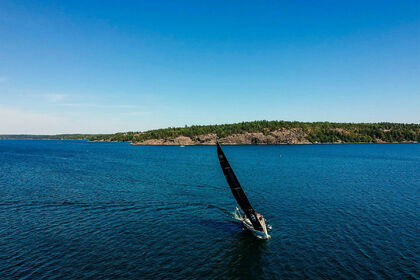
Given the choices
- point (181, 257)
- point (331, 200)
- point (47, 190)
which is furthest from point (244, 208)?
point (47, 190)

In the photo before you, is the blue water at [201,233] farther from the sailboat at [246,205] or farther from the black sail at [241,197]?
the black sail at [241,197]

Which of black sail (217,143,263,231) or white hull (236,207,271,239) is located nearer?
black sail (217,143,263,231)

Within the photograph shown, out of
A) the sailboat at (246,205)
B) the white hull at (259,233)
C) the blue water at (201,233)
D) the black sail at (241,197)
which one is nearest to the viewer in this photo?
the blue water at (201,233)

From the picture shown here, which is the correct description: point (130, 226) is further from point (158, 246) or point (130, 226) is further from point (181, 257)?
point (181, 257)

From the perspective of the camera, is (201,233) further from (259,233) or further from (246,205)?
(259,233)

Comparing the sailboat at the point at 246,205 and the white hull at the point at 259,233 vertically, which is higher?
the sailboat at the point at 246,205

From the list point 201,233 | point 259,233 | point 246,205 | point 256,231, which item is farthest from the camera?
point 201,233

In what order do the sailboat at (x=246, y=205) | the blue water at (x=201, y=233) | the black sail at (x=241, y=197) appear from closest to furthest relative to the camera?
the blue water at (x=201, y=233), the sailboat at (x=246, y=205), the black sail at (x=241, y=197)

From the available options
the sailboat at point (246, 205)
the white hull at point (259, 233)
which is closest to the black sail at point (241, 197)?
the sailboat at point (246, 205)

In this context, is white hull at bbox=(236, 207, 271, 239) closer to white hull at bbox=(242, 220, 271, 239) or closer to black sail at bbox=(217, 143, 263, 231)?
white hull at bbox=(242, 220, 271, 239)

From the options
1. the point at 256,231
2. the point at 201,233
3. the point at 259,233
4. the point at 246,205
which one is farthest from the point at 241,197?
the point at 201,233

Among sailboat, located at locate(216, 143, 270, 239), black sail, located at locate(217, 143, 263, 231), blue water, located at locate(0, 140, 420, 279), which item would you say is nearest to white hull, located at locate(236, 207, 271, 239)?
sailboat, located at locate(216, 143, 270, 239)

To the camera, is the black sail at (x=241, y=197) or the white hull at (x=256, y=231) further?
the white hull at (x=256, y=231)
